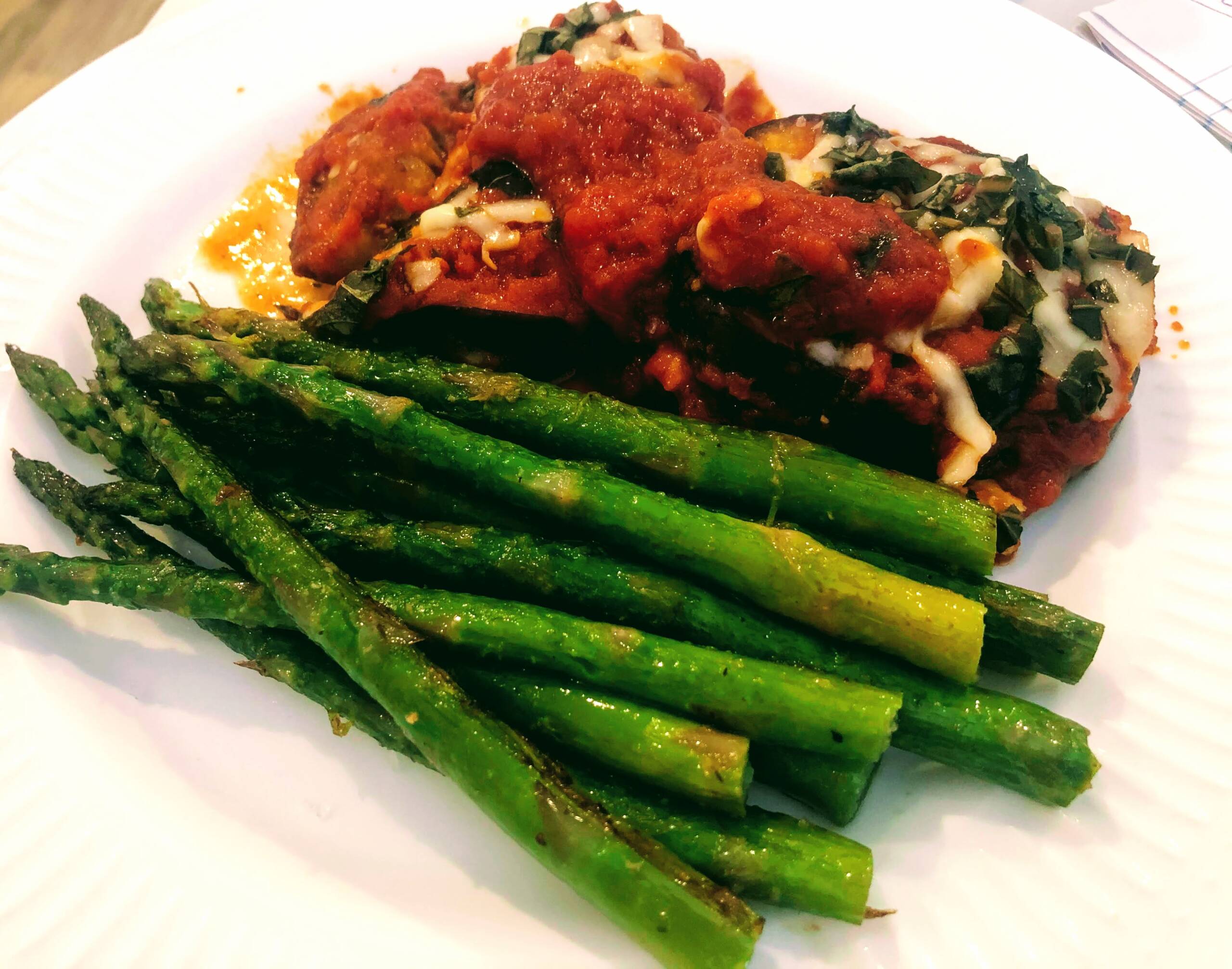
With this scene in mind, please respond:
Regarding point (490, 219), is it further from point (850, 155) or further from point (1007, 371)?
point (1007, 371)

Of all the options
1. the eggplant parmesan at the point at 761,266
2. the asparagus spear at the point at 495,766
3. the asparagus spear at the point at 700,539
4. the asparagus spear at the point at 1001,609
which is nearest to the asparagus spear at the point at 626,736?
the asparagus spear at the point at 495,766

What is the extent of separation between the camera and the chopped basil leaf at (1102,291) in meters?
2.85

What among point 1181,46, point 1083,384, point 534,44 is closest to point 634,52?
point 534,44

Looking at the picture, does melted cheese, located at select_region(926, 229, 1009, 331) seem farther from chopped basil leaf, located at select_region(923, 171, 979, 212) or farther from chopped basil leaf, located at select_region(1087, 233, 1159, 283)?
chopped basil leaf, located at select_region(1087, 233, 1159, 283)

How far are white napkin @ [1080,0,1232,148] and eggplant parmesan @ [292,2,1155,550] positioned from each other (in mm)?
2106

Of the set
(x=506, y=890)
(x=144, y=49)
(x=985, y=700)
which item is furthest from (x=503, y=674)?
(x=144, y=49)

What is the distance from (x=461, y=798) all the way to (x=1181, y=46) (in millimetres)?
5671

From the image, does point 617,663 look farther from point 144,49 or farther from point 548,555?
point 144,49

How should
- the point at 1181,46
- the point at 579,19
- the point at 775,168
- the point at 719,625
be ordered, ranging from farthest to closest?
the point at 1181,46
the point at 579,19
the point at 775,168
the point at 719,625

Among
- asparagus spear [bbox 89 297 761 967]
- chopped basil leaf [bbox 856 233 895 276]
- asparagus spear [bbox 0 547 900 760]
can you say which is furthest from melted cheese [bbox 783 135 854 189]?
asparagus spear [bbox 89 297 761 967]

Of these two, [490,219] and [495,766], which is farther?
[490,219]

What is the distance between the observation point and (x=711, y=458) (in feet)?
8.65

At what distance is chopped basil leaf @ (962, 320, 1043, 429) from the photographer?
8.84ft

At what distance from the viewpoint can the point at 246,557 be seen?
2.54 m
